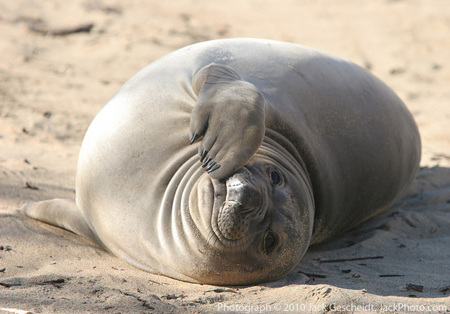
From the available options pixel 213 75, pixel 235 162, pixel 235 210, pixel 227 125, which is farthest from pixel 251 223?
pixel 213 75

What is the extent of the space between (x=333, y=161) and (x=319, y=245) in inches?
21.5

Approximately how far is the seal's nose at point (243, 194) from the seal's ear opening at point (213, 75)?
60cm

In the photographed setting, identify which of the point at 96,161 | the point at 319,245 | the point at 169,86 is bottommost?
the point at 319,245

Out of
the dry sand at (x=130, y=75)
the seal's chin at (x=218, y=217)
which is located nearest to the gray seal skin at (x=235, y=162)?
the seal's chin at (x=218, y=217)

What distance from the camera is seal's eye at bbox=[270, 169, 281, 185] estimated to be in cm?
280

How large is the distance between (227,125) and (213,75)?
0.40 meters

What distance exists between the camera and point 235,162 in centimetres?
260

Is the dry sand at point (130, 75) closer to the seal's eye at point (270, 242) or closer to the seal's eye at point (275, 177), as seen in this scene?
the seal's eye at point (270, 242)

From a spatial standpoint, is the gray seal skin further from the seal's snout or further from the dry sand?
the dry sand

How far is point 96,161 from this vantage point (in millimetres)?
3158

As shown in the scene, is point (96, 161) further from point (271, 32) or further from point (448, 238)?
point (271, 32)

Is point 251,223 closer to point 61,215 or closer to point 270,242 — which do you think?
A: point 270,242

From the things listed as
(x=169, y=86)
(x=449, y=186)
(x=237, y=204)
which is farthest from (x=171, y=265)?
(x=449, y=186)

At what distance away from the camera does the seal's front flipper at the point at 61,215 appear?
3.30 m
